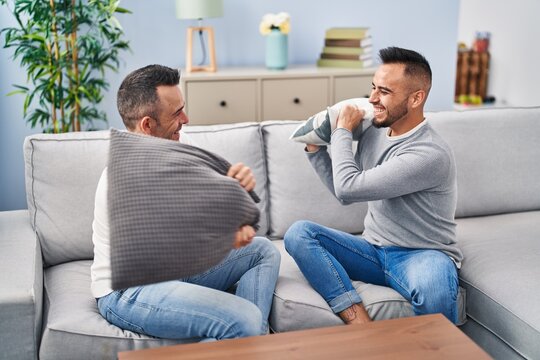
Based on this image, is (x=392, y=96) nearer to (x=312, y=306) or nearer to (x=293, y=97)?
(x=312, y=306)

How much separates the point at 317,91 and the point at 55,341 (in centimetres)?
230

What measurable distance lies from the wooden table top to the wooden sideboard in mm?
2136

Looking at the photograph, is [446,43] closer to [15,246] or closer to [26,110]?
[26,110]

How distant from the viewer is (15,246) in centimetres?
231

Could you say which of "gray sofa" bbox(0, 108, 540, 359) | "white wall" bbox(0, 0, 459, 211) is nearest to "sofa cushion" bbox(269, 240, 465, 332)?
"gray sofa" bbox(0, 108, 540, 359)

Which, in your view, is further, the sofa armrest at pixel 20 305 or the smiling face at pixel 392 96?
the smiling face at pixel 392 96

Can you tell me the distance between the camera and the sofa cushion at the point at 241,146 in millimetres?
2619

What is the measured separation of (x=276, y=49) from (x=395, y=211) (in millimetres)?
1817

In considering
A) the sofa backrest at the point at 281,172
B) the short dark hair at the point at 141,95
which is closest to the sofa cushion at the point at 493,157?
the sofa backrest at the point at 281,172

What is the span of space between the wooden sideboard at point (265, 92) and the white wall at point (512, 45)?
2.04m

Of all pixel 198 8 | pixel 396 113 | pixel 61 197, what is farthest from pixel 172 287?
pixel 198 8

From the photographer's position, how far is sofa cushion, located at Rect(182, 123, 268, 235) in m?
2.62

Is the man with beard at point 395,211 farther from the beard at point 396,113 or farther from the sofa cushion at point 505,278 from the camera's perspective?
the sofa cushion at point 505,278

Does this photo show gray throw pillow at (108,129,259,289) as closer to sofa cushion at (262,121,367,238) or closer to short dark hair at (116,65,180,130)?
short dark hair at (116,65,180,130)
